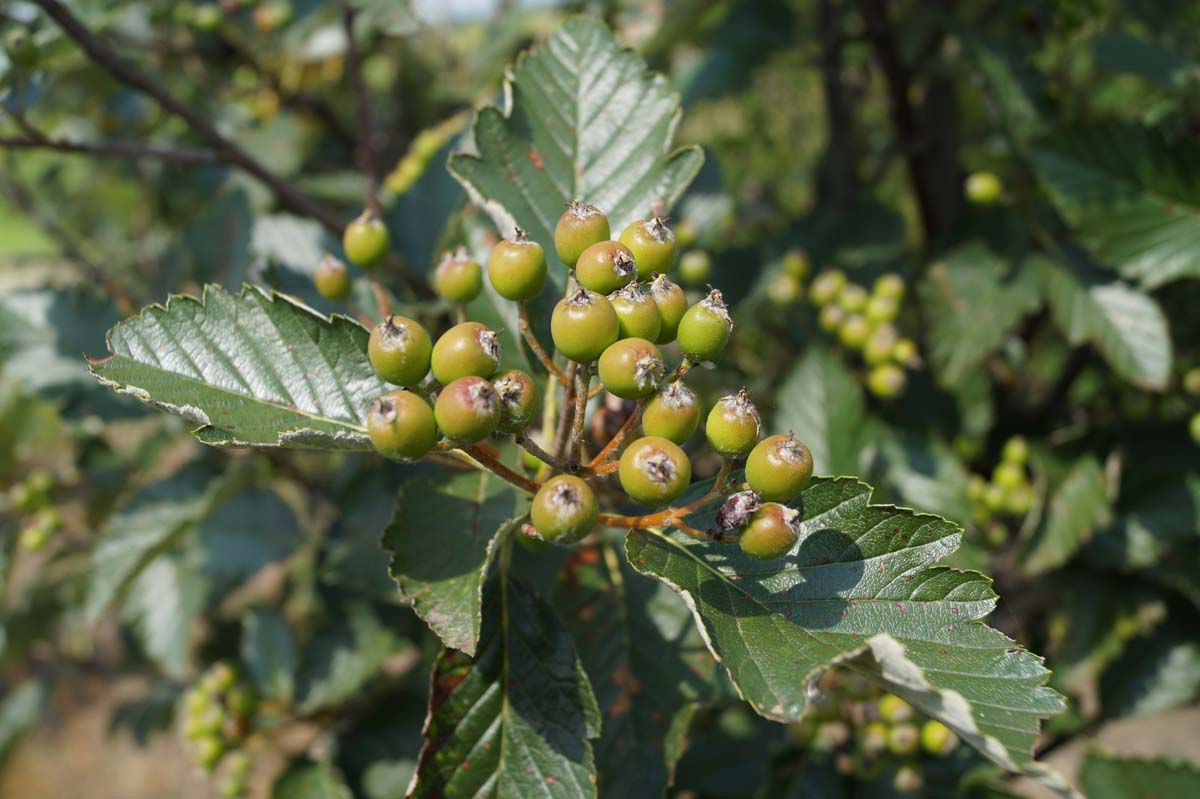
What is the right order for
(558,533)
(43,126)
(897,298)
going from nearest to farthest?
1. (558,533)
2. (897,298)
3. (43,126)

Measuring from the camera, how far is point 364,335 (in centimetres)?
157

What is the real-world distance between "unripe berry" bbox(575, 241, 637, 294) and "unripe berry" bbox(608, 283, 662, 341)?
0.07ft

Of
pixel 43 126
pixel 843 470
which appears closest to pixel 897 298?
pixel 843 470

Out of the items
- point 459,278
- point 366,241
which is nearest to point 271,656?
point 366,241

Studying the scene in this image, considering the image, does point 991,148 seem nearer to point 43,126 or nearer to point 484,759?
point 484,759

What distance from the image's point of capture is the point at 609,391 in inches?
53.6

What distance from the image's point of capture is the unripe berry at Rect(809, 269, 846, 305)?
Result: 294 cm

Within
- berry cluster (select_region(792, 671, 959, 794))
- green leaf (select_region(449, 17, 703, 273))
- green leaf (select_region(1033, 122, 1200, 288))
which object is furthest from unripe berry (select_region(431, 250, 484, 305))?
green leaf (select_region(1033, 122, 1200, 288))

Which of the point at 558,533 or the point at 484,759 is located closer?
the point at 558,533

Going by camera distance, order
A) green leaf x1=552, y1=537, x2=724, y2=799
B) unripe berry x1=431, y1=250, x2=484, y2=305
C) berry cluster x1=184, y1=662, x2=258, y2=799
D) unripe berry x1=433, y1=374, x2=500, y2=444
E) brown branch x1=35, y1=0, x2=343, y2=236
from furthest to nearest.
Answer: berry cluster x1=184, y1=662, x2=258, y2=799
brown branch x1=35, y1=0, x2=343, y2=236
green leaf x1=552, y1=537, x2=724, y2=799
unripe berry x1=431, y1=250, x2=484, y2=305
unripe berry x1=433, y1=374, x2=500, y2=444

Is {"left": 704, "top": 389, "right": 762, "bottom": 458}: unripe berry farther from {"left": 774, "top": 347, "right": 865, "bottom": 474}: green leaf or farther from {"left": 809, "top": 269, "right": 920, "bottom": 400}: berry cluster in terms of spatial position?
{"left": 809, "top": 269, "right": 920, "bottom": 400}: berry cluster

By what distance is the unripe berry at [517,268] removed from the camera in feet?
4.81

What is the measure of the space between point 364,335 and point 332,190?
2.19 metres

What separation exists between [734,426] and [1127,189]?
1815mm
